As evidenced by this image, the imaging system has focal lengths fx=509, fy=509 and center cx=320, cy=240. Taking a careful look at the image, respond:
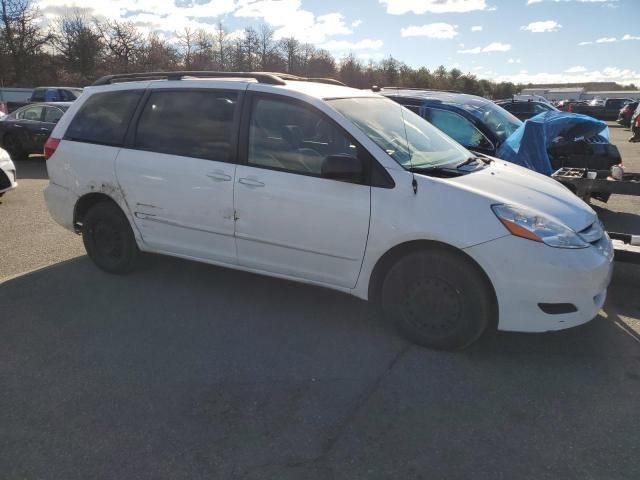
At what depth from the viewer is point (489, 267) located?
3129mm

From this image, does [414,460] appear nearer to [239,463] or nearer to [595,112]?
[239,463]

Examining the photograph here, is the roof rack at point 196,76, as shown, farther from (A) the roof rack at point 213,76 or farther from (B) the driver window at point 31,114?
(B) the driver window at point 31,114

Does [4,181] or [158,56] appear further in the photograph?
[158,56]

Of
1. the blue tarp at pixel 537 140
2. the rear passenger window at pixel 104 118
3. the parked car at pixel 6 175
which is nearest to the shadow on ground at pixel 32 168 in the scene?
the parked car at pixel 6 175

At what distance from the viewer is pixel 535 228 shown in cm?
311

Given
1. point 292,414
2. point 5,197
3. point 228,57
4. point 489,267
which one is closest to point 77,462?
point 292,414

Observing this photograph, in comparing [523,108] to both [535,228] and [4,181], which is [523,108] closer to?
[4,181]

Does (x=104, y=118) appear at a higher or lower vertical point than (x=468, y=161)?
higher

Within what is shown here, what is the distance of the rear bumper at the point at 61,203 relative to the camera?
486 centimetres

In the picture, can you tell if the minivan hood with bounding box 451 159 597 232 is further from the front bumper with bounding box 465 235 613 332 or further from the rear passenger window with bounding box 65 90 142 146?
the rear passenger window with bounding box 65 90 142 146

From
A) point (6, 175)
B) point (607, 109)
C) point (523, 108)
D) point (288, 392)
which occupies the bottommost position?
point (607, 109)

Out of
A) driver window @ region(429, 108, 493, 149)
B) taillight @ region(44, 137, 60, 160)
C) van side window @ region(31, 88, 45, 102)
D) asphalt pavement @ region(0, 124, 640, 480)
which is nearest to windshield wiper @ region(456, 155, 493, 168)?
asphalt pavement @ region(0, 124, 640, 480)

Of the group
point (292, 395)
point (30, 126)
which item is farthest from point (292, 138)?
point (30, 126)

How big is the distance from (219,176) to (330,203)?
0.97 m
